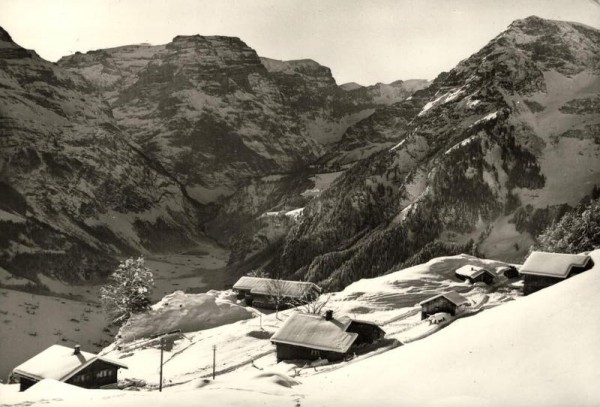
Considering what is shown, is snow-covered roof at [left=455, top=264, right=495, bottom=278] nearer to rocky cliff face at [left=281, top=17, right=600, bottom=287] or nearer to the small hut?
the small hut

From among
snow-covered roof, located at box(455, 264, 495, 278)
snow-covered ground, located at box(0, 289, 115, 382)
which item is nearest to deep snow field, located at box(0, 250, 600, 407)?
snow-covered roof, located at box(455, 264, 495, 278)

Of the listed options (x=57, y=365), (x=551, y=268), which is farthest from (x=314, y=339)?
(x=551, y=268)

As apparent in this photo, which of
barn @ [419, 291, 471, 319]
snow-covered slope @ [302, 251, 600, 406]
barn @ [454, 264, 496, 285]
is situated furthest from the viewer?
barn @ [454, 264, 496, 285]

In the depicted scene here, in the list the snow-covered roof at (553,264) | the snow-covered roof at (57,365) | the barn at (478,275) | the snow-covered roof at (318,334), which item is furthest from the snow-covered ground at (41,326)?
the snow-covered roof at (553,264)

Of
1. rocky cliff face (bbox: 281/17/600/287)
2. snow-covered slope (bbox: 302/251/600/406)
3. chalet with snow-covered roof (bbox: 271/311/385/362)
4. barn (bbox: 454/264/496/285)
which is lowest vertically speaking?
chalet with snow-covered roof (bbox: 271/311/385/362)

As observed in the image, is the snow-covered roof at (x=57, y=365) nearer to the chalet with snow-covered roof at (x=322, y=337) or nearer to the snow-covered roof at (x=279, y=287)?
the chalet with snow-covered roof at (x=322, y=337)

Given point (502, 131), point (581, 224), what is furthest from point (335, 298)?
point (502, 131)

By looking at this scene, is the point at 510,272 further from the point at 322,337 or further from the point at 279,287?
the point at 322,337

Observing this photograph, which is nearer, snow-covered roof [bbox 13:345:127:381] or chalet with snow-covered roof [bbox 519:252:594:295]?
snow-covered roof [bbox 13:345:127:381]
